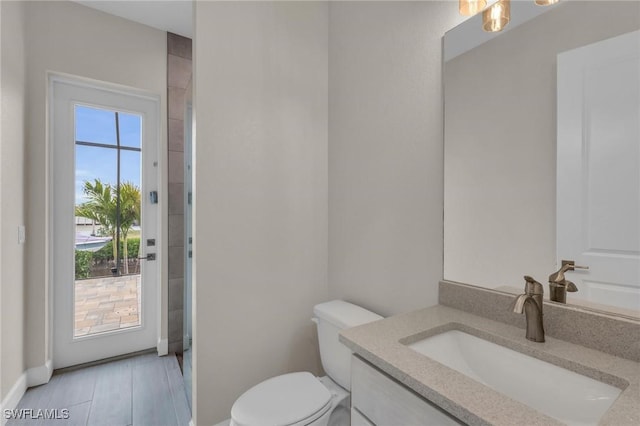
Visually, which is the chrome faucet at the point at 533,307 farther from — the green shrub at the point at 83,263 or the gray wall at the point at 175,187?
the green shrub at the point at 83,263

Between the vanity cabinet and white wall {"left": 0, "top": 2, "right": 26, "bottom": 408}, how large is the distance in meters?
2.06

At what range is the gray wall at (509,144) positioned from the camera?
2.96 ft

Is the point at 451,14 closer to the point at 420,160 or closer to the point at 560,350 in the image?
the point at 420,160

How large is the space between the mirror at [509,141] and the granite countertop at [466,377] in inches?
6.1

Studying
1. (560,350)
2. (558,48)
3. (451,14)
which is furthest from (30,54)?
(560,350)

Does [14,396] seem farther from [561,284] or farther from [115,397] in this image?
[561,284]

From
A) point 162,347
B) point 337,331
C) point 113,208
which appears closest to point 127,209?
point 113,208

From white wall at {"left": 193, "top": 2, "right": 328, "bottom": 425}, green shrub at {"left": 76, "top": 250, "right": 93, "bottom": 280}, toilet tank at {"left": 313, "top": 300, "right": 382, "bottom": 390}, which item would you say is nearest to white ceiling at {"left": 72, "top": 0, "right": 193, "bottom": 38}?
white wall at {"left": 193, "top": 2, "right": 328, "bottom": 425}

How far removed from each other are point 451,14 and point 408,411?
143cm

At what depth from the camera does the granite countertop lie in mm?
558

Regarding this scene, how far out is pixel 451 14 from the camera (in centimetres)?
121

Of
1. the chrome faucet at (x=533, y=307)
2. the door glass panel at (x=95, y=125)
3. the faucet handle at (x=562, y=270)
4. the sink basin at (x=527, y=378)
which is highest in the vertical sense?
the door glass panel at (x=95, y=125)

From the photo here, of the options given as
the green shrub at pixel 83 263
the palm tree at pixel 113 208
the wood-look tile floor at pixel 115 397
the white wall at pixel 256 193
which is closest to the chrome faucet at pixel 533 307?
the white wall at pixel 256 193

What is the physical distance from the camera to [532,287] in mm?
886
